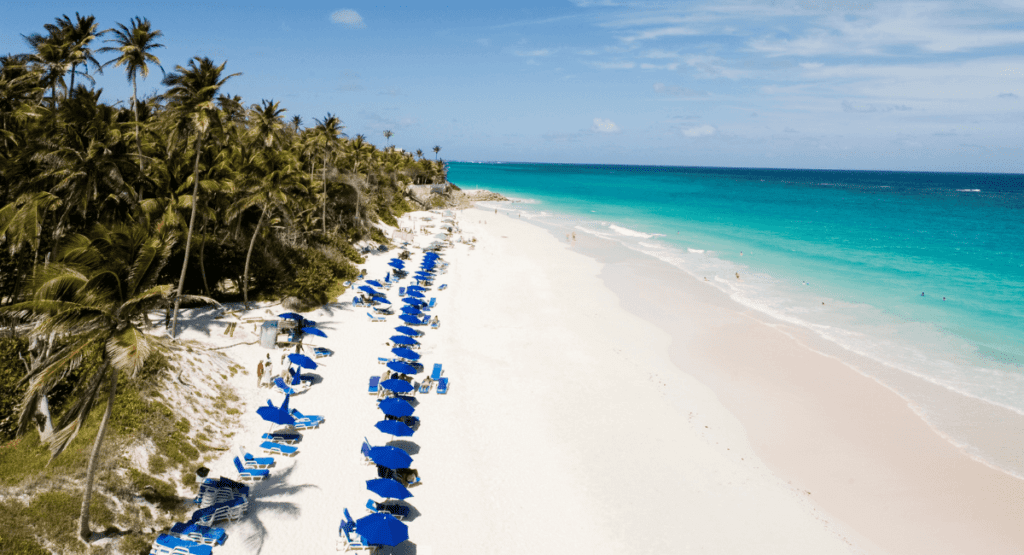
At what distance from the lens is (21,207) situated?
15.4 m

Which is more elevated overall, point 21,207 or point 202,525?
point 21,207

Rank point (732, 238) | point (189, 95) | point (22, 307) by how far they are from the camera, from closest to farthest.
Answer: point (22, 307) < point (189, 95) < point (732, 238)

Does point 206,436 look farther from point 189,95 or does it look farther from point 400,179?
point 400,179

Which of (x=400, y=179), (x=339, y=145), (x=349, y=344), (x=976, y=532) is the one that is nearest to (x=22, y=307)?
(x=349, y=344)

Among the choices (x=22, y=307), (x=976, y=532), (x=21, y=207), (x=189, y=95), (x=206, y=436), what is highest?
(x=189, y=95)

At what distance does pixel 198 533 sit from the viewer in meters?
11.4

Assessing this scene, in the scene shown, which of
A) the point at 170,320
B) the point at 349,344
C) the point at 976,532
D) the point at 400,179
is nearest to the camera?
the point at 976,532

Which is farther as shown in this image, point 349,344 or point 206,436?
point 349,344

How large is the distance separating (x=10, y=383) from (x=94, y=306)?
8781 millimetres

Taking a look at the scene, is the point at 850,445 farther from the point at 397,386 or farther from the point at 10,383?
the point at 10,383

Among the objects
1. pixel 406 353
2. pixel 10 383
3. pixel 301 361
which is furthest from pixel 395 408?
pixel 10 383

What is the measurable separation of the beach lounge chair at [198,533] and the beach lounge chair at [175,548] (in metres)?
0.29

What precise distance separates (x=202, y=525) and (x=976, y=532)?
2097 cm

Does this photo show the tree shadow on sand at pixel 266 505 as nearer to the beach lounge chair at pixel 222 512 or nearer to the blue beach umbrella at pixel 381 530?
the beach lounge chair at pixel 222 512
